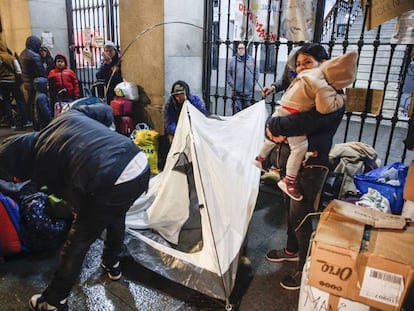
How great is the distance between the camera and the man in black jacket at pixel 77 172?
6.62 ft

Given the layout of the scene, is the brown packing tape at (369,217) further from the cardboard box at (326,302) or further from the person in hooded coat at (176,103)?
→ the person in hooded coat at (176,103)

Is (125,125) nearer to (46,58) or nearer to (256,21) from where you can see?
(256,21)

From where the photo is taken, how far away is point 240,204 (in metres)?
2.81

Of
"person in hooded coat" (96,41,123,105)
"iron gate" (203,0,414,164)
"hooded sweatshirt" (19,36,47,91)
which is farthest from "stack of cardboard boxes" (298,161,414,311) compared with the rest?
"hooded sweatshirt" (19,36,47,91)

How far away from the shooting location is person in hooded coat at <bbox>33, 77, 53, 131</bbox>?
618cm

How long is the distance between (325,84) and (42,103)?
5.55m

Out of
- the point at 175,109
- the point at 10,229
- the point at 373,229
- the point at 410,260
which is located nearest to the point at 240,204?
the point at 373,229

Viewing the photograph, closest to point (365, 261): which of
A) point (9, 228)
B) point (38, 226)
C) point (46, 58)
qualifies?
point (38, 226)

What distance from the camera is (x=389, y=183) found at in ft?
9.73

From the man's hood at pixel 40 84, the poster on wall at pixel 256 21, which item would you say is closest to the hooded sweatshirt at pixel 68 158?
the poster on wall at pixel 256 21

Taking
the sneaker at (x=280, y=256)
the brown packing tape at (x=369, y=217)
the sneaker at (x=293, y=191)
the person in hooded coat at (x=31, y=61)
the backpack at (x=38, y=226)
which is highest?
the person in hooded coat at (x=31, y=61)

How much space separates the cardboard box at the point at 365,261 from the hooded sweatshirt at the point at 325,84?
0.85 metres

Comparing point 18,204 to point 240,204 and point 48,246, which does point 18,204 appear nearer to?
point 48,246

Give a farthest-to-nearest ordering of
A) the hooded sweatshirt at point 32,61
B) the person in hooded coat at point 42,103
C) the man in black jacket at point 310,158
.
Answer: the hooded sweatshirt at point 32,61 → the person in hooded coat at point 42,103 → the man in black jacket at point 310,158
